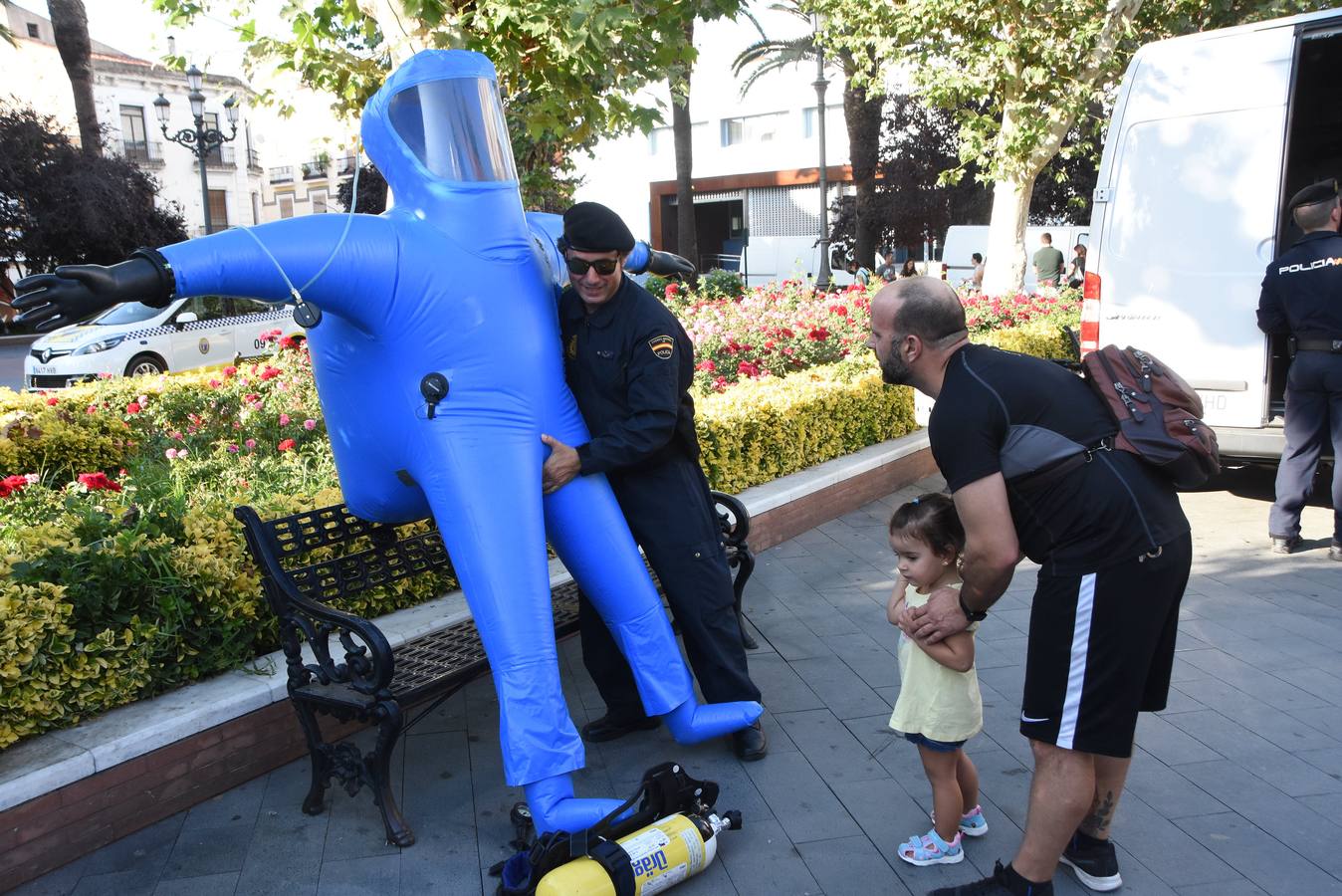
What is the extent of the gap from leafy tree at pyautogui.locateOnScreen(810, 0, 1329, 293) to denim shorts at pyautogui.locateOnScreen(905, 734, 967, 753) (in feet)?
36.5

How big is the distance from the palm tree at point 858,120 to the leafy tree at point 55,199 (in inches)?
667

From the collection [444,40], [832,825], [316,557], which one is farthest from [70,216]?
[832,825]

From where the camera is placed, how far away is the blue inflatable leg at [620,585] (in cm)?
341

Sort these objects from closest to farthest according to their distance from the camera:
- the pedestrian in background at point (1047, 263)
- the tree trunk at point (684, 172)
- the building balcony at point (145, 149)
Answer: the pedestrian in background at point (1047, 263) → the tree trunk at point (684, 172) → the building balcony at point (145, 149)

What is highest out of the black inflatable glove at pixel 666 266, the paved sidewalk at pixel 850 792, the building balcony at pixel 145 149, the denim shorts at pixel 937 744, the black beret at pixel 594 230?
the building balcony at pixel 145 149

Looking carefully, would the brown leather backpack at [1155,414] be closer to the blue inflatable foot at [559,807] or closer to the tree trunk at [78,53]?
the blue inflatable foot at [559,807]

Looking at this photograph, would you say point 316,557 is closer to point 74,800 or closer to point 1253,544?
point 74,800

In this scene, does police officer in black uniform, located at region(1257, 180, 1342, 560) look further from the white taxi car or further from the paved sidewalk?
Result: the white taxi car

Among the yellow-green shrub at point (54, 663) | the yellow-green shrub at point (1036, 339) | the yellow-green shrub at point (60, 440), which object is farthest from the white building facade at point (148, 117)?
the yellow-green shrub at point (54, 663)

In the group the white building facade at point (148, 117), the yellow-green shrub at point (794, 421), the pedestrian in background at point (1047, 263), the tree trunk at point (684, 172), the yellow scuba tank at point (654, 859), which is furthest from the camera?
the white building facade at point (148, 117)

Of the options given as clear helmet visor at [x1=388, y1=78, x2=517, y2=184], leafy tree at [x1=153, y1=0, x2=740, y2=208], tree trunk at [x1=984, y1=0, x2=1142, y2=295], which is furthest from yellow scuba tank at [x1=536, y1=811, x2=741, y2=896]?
tree trunk at [x1=984, y1=0, x2=1142, y2=295]

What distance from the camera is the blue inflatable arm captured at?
2828 millimetres

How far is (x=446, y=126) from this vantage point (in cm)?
334

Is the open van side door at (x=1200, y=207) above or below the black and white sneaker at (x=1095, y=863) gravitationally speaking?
above
